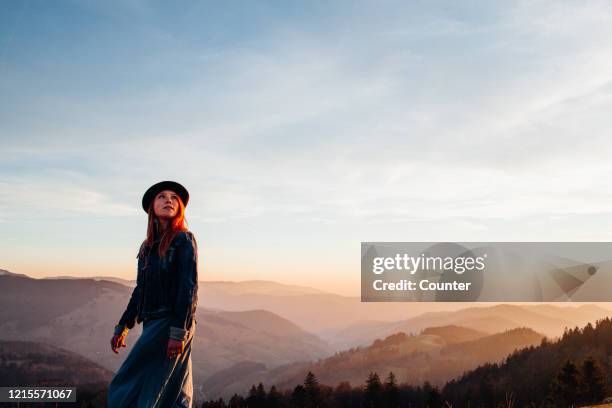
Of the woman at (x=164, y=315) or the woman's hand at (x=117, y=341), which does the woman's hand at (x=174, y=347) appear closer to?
the woman at (x=164, y=315)

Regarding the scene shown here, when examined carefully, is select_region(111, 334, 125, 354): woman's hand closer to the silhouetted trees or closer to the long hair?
the long hair

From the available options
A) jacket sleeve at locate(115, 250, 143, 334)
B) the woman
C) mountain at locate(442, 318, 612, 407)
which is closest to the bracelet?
jacket sleeve at locate(115, 250, 143, 334)

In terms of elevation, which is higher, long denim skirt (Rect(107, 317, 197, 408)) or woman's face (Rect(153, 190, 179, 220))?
woman's face (Rect(153, 190, 179, 220))

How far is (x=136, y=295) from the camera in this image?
22.0 ft

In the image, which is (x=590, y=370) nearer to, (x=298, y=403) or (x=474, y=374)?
(x=298, y=403)

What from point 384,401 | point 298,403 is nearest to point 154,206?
point 298,403

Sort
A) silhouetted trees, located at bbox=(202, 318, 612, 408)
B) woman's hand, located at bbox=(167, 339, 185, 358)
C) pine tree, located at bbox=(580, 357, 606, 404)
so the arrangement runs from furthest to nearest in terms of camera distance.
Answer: silhouetted trees, located at bbox=(202, 318, 612, 408) → pine tree, located at bbox=(580, 357, 606, 404) → woman's hand, located at bbox=(167, 339, 185, 358)

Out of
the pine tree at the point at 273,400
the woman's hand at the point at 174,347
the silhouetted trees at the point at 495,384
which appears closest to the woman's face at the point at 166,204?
the woman's hand at the point at 174,347

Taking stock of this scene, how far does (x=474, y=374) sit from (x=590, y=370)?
123161 mm

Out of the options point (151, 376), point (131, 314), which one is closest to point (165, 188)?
point (131, 314)

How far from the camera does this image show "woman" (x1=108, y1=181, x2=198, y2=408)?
6.07 m

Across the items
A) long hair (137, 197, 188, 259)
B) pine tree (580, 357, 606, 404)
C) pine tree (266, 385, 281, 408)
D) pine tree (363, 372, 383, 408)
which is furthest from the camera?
pine tree (266, 385, 281, 408)

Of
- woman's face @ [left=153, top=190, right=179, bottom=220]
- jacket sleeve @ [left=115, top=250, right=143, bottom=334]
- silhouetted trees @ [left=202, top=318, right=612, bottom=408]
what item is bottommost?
silhouetted trees @ [left=202, top=318, right=612, bottom=408]

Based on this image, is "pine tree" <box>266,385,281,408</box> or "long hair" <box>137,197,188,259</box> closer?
"long hair" <box>137,197,188,259</box>
